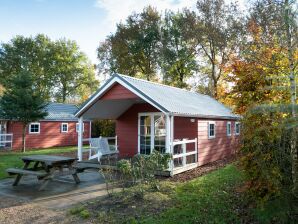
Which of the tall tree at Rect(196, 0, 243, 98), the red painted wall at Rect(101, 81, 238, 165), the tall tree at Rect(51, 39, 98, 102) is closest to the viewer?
the red painted wall at Rect(101, 81, 238, 165)

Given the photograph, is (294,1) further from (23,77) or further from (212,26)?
(212,26)

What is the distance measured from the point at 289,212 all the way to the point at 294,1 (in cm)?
464

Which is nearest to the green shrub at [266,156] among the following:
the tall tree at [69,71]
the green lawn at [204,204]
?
the green lawn at [204,204]

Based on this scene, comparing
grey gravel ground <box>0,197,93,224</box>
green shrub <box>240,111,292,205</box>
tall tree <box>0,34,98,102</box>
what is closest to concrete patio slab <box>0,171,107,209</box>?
grey gravel ground <box>0,197,93,224</box>

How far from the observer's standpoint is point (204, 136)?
13023 millimetres

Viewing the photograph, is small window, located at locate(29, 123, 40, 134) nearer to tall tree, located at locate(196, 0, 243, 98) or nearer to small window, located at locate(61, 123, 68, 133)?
small window, located at locate(61, 123, 68, 133)

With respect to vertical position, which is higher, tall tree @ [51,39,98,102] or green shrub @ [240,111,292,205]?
tall tree @ [51,39,98,102]

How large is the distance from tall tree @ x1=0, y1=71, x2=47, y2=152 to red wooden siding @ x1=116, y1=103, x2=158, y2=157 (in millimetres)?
7229

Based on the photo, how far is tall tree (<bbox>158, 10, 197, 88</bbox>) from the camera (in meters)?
31.0

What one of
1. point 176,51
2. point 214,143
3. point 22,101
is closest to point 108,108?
point 214,143

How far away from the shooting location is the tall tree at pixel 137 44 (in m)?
31.0

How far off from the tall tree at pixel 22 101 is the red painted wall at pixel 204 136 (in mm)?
10488

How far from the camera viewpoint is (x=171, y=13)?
1291 inches

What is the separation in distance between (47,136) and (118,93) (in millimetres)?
14274
